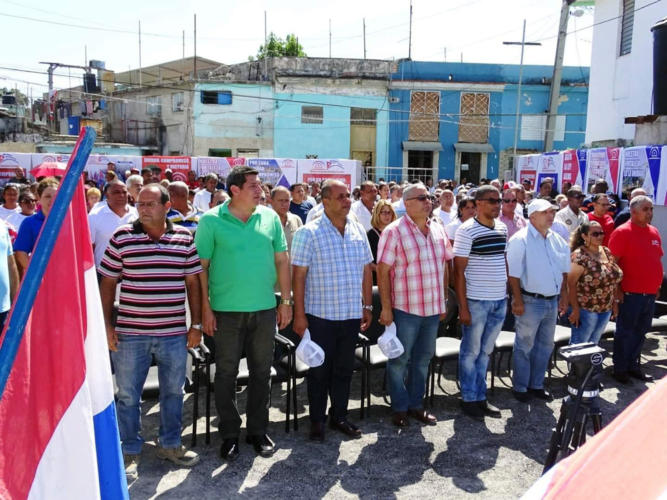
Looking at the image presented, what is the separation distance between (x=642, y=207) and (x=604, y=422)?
2.18m

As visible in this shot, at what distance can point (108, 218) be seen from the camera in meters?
5.73

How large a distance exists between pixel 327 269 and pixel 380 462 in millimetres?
1404

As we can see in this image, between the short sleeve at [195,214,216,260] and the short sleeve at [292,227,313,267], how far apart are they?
25.4 inches

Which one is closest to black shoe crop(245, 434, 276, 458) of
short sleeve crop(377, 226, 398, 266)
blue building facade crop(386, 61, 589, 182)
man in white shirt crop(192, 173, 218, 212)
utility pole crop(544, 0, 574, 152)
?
short sleeve crop(377, 226, 398, 266)

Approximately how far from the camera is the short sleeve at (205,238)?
12.9ft

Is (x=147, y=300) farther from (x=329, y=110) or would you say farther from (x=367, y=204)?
(x=329, y=110)

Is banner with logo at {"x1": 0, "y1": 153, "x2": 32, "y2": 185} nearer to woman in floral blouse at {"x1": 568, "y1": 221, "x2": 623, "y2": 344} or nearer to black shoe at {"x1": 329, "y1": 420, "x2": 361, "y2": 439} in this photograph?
black shoe at {"x1": 329, "y1": 420, "x2": 361, "y2": 439}

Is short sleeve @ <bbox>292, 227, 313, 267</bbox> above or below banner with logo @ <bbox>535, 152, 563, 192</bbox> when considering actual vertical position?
below

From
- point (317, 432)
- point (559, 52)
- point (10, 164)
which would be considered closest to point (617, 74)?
point (559, 52)

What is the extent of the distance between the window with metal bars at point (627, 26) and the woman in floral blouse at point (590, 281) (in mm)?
15519

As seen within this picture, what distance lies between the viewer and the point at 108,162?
1712 cm

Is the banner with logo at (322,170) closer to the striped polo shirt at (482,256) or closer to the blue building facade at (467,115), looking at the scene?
the blue building facade at (467,115)

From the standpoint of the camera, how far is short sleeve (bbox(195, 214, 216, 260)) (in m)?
3.92

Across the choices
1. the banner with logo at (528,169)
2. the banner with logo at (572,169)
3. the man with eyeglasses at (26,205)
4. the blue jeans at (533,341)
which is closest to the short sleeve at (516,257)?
the blue jeans at (533,341)
